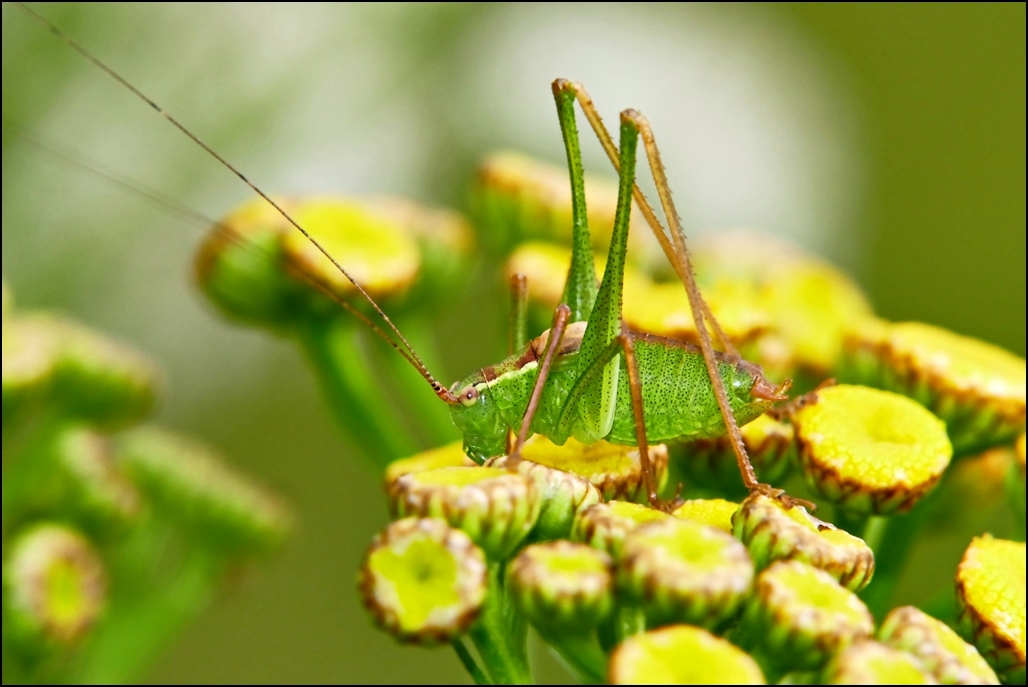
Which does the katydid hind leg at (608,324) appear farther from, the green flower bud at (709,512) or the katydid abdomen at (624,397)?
the green flower bud at (709,512)

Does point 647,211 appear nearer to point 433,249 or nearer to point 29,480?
point 433,249

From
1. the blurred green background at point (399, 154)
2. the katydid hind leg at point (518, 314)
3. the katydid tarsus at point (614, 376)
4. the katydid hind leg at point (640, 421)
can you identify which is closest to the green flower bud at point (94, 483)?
the blurred green background at point (399, 154)

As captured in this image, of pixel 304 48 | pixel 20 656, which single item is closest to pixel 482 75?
pixel 304 48

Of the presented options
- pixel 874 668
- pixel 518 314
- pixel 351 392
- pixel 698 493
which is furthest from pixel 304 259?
pixel 874 668

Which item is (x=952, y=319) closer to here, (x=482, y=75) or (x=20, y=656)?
(x=482, y=75)

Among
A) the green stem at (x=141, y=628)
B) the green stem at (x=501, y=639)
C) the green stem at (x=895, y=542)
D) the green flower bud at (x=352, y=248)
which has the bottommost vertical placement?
the green stem at (x=141, y=628)
